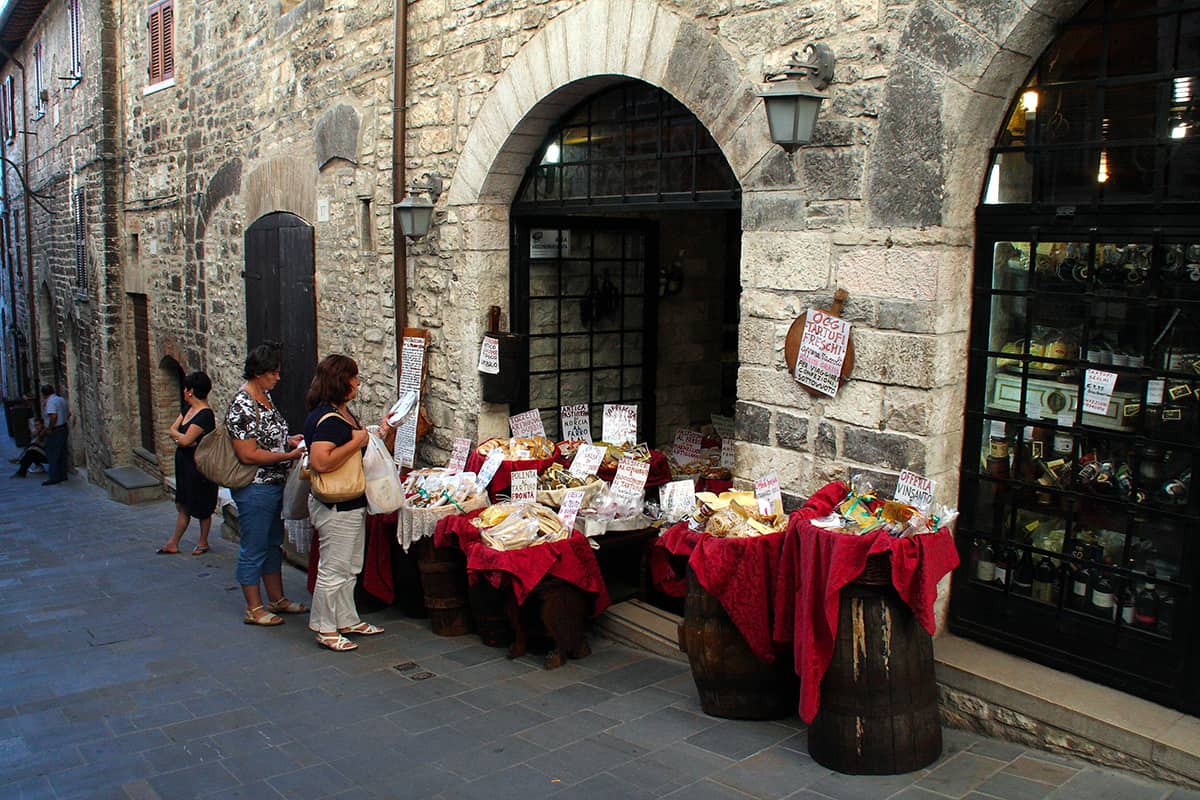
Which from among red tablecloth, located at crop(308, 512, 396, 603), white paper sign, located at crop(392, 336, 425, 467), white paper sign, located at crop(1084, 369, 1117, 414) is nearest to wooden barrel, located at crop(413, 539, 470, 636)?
red tablecloth, located at crop(308, 512, 396, 603)

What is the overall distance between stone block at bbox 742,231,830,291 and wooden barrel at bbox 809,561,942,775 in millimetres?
1505

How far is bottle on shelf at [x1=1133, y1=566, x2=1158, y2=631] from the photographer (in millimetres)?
3789

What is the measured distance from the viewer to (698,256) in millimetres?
7945

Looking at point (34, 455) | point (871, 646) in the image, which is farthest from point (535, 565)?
point (34, 455)

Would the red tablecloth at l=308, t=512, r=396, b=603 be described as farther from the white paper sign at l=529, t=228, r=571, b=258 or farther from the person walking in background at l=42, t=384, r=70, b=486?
the person walking in background at l=42, t=384, r=70, b=486

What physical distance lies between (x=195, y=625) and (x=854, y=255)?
176 inches

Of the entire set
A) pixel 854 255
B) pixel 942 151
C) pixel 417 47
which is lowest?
pixel 854 255

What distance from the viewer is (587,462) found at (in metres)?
5.98

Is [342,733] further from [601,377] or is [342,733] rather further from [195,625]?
[601,377]

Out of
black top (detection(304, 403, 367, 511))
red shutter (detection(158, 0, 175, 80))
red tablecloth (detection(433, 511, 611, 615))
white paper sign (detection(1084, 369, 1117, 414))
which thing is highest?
red shutter (detection(158, 0, 175, 80))

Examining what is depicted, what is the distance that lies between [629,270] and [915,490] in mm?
3857

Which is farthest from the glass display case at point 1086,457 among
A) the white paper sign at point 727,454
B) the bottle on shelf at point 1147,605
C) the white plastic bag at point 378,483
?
the white plastic bag at point 378,483

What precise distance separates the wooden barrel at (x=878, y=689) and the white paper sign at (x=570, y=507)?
1875mm

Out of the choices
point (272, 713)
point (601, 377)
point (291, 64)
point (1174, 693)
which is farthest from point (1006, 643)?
point (291, 64)
